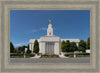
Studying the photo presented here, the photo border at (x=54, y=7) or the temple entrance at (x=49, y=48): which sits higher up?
the photo border at (x=54, y=7)

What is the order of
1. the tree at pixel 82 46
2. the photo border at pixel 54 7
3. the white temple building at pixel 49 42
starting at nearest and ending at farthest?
the photo border at pixel 54 7
the tree at pixel 82 46
the white temple building at pixel 49 42

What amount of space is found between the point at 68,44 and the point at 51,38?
381cm

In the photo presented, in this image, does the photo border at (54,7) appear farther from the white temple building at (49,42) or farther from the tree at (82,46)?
the white temple building at (49,42)

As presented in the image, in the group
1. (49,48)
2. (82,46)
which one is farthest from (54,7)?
(49,48)

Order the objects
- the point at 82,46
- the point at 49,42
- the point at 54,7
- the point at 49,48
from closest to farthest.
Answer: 1. the point at 54,7
2. the point at 82,46
3. the point at 49,48
4. the point at 49,42

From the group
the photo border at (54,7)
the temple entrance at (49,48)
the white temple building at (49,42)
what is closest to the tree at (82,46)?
the white temple building at (49,42)

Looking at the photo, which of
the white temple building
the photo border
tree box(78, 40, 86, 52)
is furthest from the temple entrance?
the photo border

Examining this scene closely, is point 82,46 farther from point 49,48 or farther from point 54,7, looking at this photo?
point 54,7

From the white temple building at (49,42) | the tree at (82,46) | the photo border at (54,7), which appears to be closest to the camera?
the photo border at (54,7)

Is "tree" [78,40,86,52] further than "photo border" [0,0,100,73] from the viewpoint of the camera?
Yes

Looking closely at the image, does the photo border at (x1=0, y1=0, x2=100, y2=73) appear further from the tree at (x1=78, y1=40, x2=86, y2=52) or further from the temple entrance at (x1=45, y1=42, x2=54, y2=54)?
the temple entrance at (x1=45, y1=42, x2=54, y2=54)
